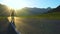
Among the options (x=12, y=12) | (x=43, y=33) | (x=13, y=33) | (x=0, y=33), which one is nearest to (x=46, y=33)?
(x=43, y=33)

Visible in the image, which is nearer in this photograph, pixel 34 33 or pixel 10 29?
pixel 10 29

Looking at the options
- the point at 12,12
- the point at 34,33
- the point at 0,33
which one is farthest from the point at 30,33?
the point at 0,33

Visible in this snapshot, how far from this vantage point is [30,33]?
877 inches

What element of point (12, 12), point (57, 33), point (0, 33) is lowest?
point (57, 33)

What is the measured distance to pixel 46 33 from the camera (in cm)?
2233

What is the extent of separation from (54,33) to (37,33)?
1744 millimetres

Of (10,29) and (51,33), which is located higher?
(10,29)

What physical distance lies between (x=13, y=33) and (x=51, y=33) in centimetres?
1248

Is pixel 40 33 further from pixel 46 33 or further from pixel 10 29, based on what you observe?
pixel 10 29

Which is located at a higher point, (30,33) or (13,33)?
(13,33)

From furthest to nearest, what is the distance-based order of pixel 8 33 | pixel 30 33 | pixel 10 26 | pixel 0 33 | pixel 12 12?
pixel 30 33
pixel 12 12
pixel 0 33
pixel 10 26
pixel 8 33

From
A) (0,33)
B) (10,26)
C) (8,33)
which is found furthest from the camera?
(0,33)

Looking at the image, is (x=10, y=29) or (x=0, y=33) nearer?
(x=10, y=29)

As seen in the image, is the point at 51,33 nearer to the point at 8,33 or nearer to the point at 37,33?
the point at 37,33
